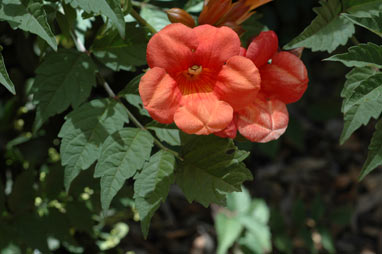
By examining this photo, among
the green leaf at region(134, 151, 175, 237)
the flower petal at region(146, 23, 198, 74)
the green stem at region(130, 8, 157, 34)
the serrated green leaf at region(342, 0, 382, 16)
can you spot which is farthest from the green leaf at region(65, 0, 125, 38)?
the serrated green leaf at region(342, 0, 382, 16)

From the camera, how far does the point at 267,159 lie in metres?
4.28

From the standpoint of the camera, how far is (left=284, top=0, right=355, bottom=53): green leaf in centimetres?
161

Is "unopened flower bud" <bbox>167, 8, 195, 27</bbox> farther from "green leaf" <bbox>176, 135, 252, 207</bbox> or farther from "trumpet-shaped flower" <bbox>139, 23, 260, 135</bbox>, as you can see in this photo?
"green leaf" <bbox>176, 135, 252, 207</bbox>

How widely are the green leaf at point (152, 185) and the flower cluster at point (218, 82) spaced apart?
0.23 metres

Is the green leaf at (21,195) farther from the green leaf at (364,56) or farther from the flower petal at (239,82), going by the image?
the green leaf at (364,56)

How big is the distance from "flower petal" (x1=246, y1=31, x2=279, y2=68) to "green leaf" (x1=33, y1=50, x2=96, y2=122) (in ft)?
2.08

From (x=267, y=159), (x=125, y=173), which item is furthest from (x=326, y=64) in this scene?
(x=125, y=173)

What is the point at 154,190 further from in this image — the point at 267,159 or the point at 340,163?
the point at 340,163

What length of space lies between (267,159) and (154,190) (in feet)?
9.42

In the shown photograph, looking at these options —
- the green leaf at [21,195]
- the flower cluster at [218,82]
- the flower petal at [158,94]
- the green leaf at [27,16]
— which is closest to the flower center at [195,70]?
the flower cluster at [218,82]

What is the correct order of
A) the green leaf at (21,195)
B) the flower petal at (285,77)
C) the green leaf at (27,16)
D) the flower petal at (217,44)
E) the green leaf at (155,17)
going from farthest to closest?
the green leaf at (21,195) → the green leaf at (155,17) → the flower petal at (285,77) → the flower petal at (217,44) → the green leaf at (27,16)

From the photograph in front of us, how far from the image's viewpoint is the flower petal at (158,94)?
1.39m

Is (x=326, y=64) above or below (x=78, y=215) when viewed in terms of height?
below

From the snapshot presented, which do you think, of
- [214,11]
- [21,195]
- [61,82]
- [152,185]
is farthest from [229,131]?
[21,195]
